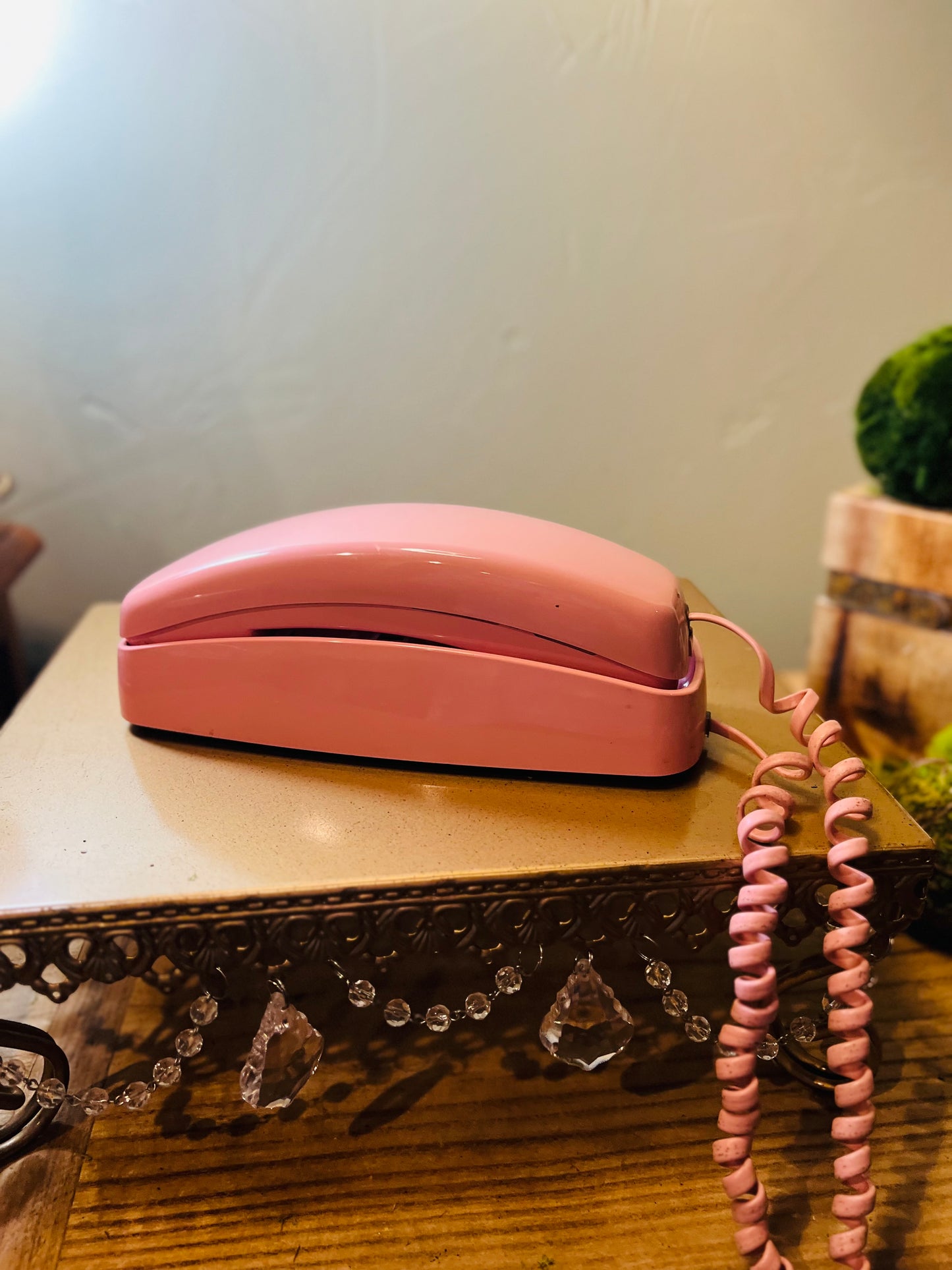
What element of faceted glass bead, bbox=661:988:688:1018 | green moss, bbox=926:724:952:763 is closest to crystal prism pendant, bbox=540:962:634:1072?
faceted glass bead, bbox=661:988:688:1018

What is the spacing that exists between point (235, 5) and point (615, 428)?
1.72 feet

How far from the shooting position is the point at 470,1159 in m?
0.51

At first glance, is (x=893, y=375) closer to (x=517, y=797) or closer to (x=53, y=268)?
(x=517, y=797)

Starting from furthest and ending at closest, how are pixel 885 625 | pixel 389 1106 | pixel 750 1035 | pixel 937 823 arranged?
pixel 885 625 → pixel 937 823 → pixel 389 1106 → pixel 750 1035

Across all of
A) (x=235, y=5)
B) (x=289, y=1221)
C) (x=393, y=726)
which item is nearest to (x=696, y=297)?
(x=235, y=5)

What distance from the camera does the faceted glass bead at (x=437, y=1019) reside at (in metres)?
0.51

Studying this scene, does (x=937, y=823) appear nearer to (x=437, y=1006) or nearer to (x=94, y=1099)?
(x=437, y=1006)

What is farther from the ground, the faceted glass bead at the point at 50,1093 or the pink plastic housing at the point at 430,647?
the pink plastic housing at the point at 430,647

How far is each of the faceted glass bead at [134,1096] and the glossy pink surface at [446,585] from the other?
263 mm

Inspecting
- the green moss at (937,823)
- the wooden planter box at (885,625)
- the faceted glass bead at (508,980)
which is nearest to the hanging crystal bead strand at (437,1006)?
the faceted glass bead at (508,980)

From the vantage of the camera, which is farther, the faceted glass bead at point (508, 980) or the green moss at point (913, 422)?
the green moss at point (913, 422)

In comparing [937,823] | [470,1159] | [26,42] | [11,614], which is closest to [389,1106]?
[470,1159]

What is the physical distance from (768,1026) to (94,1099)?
374 millimetres

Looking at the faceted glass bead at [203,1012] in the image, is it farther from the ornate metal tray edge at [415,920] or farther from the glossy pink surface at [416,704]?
the glossy pink surface at [416,704]
